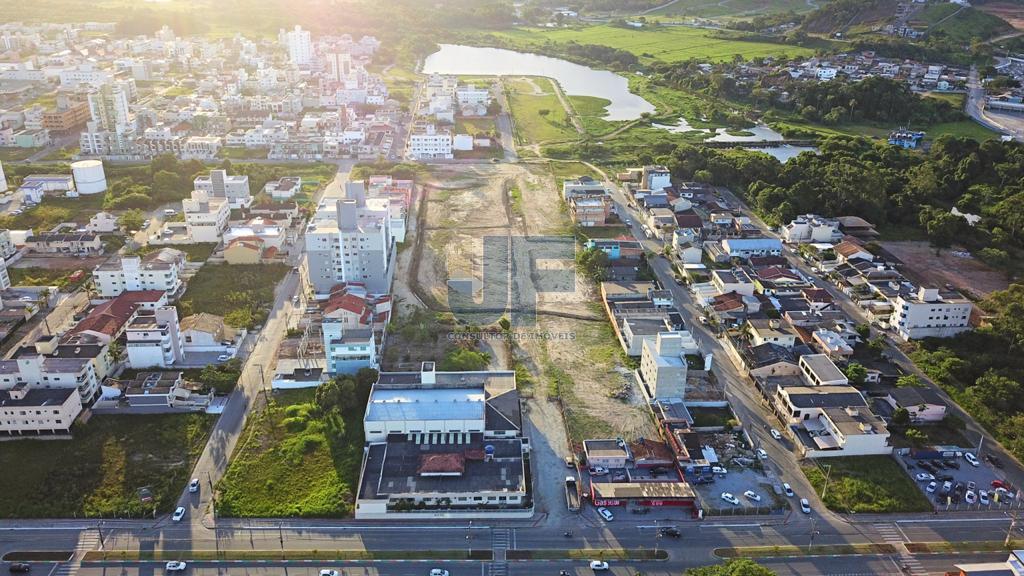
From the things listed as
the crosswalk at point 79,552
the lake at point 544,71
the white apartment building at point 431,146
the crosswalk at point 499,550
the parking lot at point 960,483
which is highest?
the lake at point 544,71

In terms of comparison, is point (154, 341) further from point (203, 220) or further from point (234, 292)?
point (203, 220)

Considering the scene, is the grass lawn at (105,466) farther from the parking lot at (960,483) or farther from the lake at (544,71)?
the lake at (544,71)

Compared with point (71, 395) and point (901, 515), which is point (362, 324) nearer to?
point (71, 395)

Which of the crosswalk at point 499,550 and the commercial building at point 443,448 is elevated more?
the commercial building at point 443,448

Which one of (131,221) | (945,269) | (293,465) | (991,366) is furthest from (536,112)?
(293,465)

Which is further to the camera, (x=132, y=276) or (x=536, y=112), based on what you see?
(x=536, y=112)

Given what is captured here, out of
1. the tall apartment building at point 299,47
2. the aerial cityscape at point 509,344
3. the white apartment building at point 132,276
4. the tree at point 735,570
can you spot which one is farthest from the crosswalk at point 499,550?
the tall apartment building at point 299,47

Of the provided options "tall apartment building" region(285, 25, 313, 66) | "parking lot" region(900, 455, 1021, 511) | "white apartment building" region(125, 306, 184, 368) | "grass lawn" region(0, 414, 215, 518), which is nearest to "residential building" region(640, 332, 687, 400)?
"parking lot" region(900, 455, 1021, 511)
